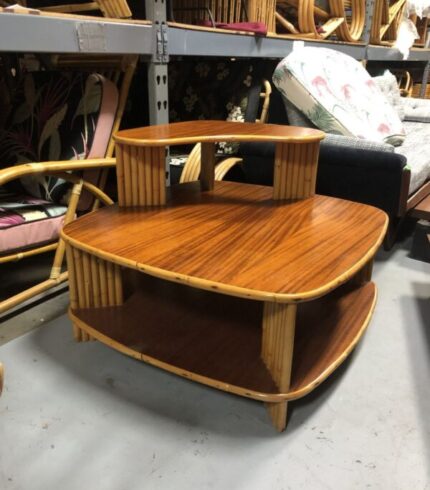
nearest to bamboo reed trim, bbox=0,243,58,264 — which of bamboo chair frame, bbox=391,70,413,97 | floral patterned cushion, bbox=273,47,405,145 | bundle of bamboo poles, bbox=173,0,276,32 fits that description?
floral patterned cushion, bbox=273,47,405,145

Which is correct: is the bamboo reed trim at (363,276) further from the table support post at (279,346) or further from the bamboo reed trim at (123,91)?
the bamboo reed trim at (123,91)

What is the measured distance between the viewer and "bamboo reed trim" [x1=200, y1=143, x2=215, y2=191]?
1.40 metres

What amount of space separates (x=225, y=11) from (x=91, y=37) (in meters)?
1.03

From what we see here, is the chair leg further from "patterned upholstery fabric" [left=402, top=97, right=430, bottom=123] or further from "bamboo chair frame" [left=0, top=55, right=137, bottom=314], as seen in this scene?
"patterned upholstery fabric" [left=402, top=97, right=430, bottom=123]

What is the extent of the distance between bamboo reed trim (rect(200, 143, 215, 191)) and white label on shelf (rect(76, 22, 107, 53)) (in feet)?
1.34

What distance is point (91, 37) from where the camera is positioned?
4.05ft

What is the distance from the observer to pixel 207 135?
1.21 m

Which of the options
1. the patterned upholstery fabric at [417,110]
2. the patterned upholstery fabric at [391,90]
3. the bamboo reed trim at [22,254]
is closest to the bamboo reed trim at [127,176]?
the bamboo reed trim at [22,254]

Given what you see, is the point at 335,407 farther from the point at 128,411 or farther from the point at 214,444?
the point at 128,411

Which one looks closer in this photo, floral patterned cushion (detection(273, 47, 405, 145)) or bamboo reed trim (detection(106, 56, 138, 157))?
bamboo reed trim (detection(106, 56, 138, 157))

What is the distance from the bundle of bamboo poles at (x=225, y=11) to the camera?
198 centimetres

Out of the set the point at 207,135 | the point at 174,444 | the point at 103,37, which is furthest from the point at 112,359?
the point at 103,37

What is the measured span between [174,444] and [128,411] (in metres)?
0.15

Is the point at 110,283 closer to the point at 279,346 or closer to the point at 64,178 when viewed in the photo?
the point at 64,178
